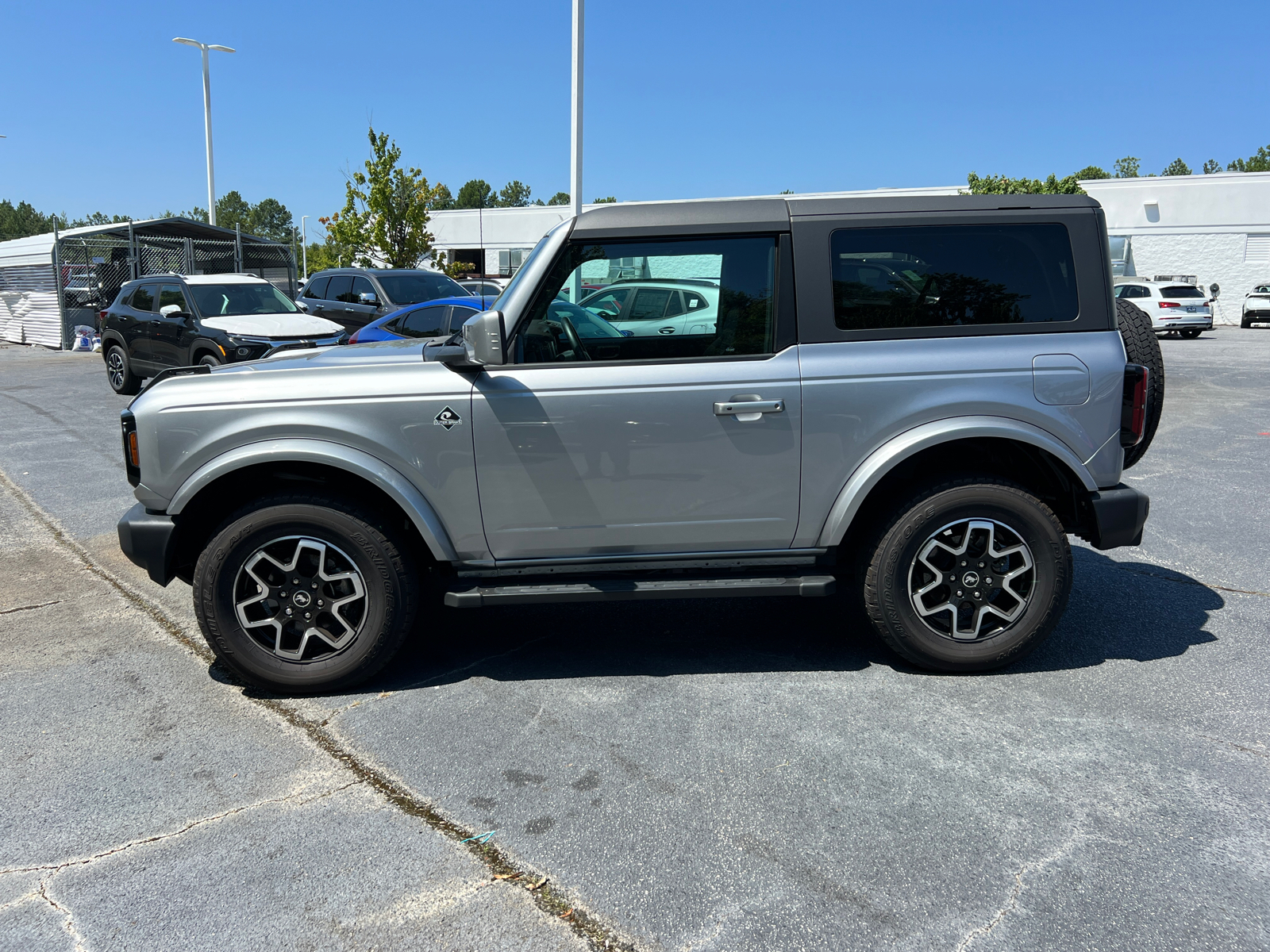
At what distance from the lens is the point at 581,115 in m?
15.6

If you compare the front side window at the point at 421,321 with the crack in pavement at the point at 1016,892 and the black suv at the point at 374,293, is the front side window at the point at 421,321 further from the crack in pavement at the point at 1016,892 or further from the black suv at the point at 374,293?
the crack in pavement at the point at 1016,892

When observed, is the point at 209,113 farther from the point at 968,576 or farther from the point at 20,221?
the point at 20,221

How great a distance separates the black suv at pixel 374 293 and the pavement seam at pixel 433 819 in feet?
37.9

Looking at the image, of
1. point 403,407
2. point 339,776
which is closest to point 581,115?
point 403,407

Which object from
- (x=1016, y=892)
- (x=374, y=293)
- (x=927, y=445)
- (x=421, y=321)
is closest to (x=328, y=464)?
(x=927, y=445)

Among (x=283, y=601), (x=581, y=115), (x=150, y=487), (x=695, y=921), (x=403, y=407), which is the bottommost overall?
(x=695, y=921)

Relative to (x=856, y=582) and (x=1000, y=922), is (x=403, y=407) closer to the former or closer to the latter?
(x=856, y=582)

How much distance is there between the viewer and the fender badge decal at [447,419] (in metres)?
3.90

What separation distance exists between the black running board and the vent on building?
41958 millimetres

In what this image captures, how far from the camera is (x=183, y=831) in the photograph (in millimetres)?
3059

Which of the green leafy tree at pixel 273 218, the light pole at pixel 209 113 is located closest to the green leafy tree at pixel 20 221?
the green leafy tree at pixel 273 218

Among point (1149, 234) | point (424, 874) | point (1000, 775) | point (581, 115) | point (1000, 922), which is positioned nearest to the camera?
point (1000, 922)

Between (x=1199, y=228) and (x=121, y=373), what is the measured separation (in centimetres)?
3931

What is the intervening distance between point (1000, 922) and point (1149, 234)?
1685 inches
